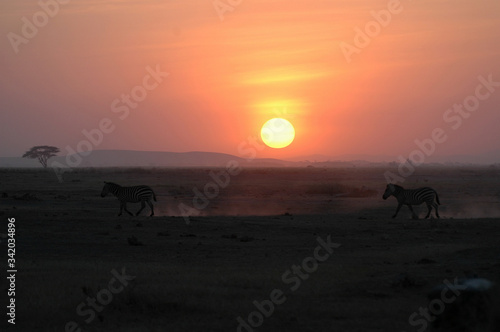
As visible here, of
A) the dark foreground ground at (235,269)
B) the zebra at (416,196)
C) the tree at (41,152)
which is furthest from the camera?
the tree at (41,152)

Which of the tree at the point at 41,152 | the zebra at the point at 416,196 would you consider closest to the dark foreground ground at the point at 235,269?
the zebra at the point at 416,196

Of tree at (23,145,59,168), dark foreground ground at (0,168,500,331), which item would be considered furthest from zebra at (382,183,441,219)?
tree at (23,145,59,168)

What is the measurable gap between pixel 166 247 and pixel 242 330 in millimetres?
10268

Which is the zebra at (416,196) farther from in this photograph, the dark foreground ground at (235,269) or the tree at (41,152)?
the tree at (41,152)

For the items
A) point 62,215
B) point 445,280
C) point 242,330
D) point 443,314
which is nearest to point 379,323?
point 443,314

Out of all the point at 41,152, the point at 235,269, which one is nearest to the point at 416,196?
the point at 235,269

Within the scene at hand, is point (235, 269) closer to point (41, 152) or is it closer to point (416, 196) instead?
point (416, 196)

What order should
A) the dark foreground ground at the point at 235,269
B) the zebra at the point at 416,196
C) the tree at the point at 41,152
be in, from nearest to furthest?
the dark foreground ground at the point at 235,269 → the zebra at the point at 416,196 → the tree at the point at 41,152

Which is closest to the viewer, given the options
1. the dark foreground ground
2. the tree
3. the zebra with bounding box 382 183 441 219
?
the dark foreground ground

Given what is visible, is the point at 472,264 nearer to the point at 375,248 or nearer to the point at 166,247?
the point at 375,248

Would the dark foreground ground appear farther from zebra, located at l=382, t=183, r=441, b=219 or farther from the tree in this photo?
the tree

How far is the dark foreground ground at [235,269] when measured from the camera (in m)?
11.8

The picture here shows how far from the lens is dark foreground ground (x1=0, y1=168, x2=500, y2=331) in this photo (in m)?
11.8

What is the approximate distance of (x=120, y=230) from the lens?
24.3m
